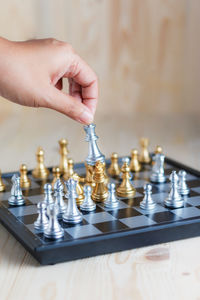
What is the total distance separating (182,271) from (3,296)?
14.8 inches

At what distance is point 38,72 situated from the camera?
152cm

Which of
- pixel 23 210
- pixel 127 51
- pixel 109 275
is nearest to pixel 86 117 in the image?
pixel 23 210

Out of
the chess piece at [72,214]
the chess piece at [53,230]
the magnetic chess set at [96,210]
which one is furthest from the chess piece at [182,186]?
the chess piece at [53,230]

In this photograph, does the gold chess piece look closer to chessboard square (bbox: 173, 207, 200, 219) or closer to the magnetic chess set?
the magnetic chess set

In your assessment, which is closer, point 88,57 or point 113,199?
point 113,199

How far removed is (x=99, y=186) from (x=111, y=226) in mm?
259

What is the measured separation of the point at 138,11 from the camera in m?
3.54

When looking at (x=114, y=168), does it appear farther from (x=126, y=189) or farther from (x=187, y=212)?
(x=187, y=212)

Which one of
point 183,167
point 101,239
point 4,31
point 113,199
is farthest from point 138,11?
point 101,239

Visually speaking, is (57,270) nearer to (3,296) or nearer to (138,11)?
(3,296)

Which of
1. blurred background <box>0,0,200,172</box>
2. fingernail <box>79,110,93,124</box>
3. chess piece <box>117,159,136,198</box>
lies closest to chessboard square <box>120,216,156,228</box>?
chess piece <box>117,159,136,198</box>

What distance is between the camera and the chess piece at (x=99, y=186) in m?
1.65

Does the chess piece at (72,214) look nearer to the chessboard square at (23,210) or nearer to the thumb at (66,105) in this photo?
the chessboard square at (23,210)

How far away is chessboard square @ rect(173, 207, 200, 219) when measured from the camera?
1.49m
